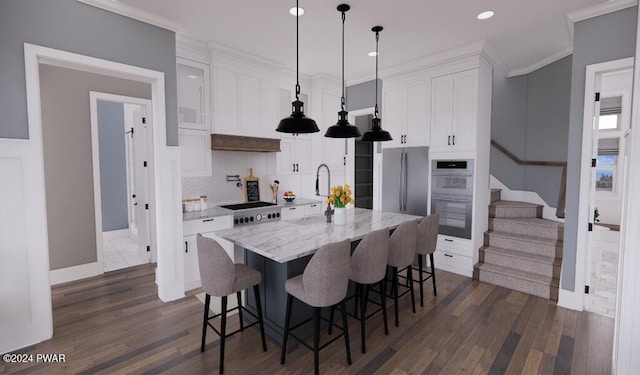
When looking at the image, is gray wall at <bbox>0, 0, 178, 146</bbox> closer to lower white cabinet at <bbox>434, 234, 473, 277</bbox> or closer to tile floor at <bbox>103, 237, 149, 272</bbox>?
tile floor at <bbox>103, 237, 149, 272</bbox>

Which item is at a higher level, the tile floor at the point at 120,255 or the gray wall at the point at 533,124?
the gray wall at the point at 533,124

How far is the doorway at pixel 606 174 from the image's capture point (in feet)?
10.1

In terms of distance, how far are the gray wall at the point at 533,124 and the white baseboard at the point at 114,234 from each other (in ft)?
24.0

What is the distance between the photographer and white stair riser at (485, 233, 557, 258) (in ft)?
12.5

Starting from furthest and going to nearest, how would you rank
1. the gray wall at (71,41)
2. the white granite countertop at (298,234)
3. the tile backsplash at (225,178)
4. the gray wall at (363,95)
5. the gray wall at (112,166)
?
the gray wall at (112,166)
the gray wall at (363,95)
the tile backsplash at (225,178)
the gray wall at (71,41)
the white granite countertop at (298,234)

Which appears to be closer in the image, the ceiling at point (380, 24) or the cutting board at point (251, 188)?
the ceiling at point (380, 24)

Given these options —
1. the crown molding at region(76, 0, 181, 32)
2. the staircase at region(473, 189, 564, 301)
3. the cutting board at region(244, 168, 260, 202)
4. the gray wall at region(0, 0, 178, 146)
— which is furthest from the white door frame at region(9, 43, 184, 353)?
the staircase at region(473, 189, 564, 301)

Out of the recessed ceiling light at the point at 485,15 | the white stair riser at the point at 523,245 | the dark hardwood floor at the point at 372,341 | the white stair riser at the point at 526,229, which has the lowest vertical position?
the dark hardwood floor at the point at 372,341

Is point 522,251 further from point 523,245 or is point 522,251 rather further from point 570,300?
point 570,300

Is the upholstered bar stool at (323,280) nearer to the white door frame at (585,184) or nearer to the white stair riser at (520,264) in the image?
the white door frame at (585,184)

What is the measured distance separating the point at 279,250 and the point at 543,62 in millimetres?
4896

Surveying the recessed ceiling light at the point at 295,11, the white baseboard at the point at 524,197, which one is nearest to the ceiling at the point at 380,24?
the recessed ceiling light at the point at 295,11

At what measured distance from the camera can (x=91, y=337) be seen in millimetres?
2686

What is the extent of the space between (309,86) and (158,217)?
10.9 feet
